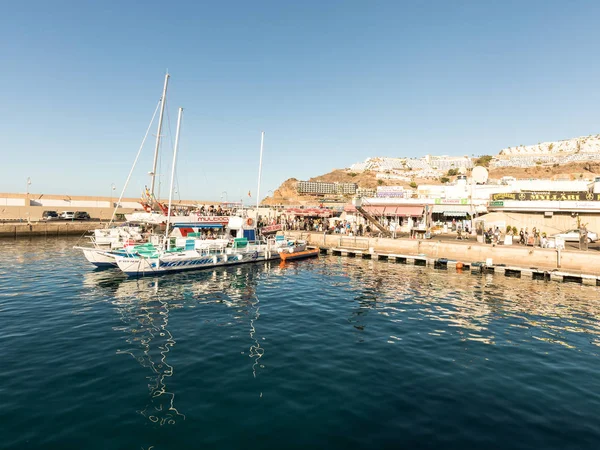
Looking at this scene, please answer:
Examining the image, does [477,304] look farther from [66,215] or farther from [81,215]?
[81,215]

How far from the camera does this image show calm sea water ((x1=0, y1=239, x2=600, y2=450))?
8.31 m

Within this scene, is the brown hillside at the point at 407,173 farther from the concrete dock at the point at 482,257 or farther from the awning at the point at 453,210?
the concrete dock at the point at 482,257

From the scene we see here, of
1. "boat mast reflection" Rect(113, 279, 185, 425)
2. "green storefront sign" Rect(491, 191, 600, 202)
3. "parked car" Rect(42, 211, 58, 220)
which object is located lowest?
"boat mast reflection" Rect(113, 279, 185, 425)

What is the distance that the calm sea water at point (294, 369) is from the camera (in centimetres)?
831

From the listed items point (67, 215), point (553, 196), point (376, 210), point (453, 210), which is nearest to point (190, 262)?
point (376, 210)

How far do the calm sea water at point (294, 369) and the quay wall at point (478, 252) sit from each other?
338 inches

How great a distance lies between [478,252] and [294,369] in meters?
30.5

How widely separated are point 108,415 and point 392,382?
867cm

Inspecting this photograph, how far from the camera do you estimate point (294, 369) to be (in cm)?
1184

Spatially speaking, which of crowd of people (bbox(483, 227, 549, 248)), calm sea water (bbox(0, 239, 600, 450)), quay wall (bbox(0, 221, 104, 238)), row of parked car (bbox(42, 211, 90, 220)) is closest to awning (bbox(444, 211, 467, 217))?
crowd of people (bbox(483, 227, 549, 248))

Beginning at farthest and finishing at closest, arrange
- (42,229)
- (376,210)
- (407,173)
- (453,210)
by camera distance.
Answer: (407,173) → (42,229) → (376,210) → (453,210)

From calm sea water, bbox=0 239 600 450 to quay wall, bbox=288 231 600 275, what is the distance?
338 inches

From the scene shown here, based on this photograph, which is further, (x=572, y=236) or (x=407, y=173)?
(x=407, y=173)

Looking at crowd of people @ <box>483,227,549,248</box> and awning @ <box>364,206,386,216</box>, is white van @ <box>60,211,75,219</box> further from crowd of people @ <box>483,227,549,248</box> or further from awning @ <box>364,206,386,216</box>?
crowd of people @ <box>483,227,549,248</box>
